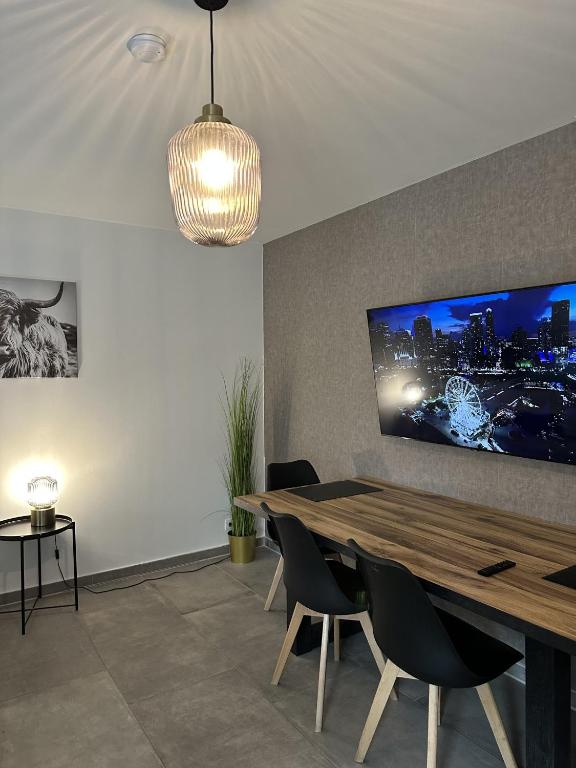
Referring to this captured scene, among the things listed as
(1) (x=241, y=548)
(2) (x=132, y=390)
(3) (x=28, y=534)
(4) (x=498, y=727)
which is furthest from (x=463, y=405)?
(3) (x=28, y=534)

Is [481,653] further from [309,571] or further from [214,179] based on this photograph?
[214,179]

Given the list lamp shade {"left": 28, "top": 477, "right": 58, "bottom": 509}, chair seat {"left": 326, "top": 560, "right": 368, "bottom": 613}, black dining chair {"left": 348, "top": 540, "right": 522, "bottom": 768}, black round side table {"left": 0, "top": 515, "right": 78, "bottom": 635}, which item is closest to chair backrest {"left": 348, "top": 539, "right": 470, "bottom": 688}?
black dining chair {"left": 348, "top": 540, "right": 522, "bottom": 768}

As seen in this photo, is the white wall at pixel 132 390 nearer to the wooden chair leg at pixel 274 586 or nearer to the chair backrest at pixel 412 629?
the wooden chair leg at pixel 274 586

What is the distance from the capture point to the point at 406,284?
3.24m

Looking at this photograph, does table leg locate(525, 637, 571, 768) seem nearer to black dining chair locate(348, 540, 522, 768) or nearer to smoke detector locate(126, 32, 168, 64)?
black dining chair locate(348, 540, 522, 768)

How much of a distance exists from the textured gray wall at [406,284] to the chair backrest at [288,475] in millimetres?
321

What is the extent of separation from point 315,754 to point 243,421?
2489 millimetres

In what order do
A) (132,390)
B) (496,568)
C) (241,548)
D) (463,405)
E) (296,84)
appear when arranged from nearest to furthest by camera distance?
(496,568) < (296,84) < (463,405) < (132,390) < (241,548)

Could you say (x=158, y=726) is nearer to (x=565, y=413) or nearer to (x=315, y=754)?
(x=315, y=754)

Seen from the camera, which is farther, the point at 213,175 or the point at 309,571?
the point at 309,571

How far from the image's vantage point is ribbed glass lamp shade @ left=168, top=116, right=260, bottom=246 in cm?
164

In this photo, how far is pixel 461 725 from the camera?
231 cm

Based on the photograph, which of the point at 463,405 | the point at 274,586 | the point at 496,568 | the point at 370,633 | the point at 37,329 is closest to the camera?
the point at 496,568

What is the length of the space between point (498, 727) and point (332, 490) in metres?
1.45
